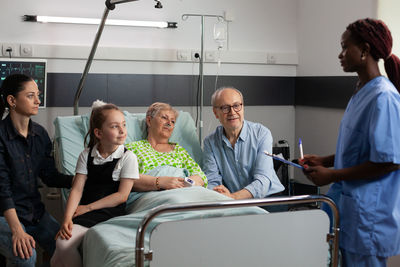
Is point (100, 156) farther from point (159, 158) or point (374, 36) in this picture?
point (374, 36)

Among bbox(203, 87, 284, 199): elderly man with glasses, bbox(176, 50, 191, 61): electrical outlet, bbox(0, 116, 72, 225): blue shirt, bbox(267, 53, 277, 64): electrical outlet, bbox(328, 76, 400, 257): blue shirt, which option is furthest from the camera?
bbox(267, 53, 277, 64): electrical outlet

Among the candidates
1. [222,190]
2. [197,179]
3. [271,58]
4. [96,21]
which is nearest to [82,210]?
[197,179]

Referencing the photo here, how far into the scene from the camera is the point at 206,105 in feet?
15.6

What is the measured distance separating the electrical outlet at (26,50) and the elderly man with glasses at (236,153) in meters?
1.78

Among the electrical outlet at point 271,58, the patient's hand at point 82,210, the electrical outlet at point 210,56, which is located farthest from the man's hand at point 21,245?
the electrical outlet at point 271,58

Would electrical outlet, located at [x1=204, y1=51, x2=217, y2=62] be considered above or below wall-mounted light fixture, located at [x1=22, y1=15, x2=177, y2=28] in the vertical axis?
below

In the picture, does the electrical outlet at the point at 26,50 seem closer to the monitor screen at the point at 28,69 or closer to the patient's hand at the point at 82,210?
the monitor screen at the point at 28,69

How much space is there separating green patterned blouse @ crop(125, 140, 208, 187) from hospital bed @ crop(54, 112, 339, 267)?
2.43 feet

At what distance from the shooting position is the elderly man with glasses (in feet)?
10.2

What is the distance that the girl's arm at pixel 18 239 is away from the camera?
2.40m

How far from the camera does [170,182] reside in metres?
2.87

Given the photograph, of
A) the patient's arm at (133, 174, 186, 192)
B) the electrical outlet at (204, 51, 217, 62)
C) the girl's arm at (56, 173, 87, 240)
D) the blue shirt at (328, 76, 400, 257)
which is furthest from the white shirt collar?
the electrical outlet at (204, 51, 217, 62)

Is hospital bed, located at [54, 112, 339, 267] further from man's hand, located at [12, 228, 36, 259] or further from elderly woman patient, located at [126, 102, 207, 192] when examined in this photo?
elderly woman patient, located at [126, 102, 207, 192]

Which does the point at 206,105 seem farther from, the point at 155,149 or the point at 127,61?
the point at 155,149
